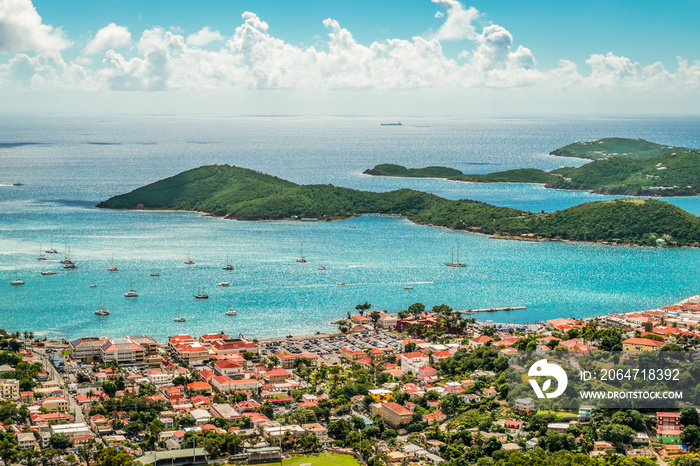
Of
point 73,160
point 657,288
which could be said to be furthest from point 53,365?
point 73,160

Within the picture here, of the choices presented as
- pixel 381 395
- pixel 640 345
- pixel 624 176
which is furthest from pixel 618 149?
pixel 381 395

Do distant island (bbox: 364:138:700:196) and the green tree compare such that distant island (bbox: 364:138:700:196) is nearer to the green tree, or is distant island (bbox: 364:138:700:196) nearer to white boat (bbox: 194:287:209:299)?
white boat (bbox: 194:287:209:299)

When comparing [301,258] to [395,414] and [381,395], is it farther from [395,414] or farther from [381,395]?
[395,414]

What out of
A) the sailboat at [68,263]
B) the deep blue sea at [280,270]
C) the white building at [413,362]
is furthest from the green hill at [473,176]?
the white building at [413,362]

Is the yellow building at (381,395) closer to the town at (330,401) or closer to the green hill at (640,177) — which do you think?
the town at (330,401)

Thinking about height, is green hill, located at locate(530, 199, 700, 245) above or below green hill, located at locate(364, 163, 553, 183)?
below

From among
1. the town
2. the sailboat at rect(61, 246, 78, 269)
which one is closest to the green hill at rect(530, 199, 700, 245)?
the town
